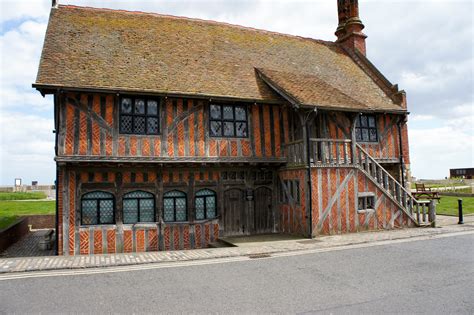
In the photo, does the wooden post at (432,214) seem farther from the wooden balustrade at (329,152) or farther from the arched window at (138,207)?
the arched window at (138,207)

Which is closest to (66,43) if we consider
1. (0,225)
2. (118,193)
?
(118,193)

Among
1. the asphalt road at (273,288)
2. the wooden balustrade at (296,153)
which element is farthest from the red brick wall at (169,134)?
the asphalt road at (273,288)

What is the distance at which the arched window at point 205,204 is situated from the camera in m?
13.3

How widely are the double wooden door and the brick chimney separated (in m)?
11.3

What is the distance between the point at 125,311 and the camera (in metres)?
5.76

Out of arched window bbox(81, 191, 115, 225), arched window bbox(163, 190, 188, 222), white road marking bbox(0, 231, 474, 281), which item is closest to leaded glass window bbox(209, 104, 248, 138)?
arched window bbox(163, 190, 188, 222)

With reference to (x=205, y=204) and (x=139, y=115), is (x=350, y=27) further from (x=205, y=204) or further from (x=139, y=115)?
(x=139, y=115)

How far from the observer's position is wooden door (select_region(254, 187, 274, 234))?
46.8ft

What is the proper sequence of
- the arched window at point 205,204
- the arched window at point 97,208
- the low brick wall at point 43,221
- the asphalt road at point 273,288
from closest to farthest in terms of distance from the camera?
the asphalt road at point 273,288 → the arched window at point 97,208 → the arched window at point 205,204 → the low brick wall at point 43,221

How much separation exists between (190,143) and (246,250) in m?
4.38

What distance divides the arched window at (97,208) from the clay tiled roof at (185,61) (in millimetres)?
3620

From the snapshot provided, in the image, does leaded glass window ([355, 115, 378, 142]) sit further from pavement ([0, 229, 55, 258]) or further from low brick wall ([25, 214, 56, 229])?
low brick wall ([25, 214, 56, 229])

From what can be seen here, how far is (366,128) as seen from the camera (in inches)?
632

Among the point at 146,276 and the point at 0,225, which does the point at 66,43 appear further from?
the point at 146,276
